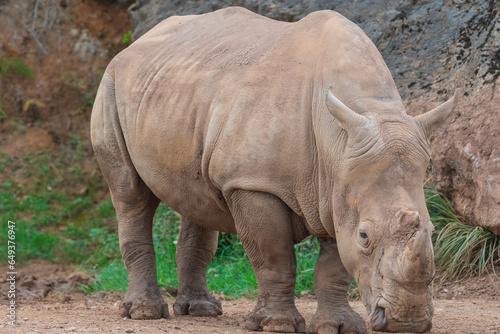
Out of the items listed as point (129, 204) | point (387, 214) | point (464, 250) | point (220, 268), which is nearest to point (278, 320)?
point (387, 214)

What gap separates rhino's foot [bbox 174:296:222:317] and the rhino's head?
2.10 m

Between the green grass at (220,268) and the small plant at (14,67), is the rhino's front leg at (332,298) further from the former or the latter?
the small plant at (14,67)

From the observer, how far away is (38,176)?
1142cm

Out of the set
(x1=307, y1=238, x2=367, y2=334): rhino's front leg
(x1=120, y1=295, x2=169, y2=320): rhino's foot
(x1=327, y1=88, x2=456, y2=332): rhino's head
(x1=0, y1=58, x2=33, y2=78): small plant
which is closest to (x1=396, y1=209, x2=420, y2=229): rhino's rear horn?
(x1=327, y1=88, x2=456, y2=332): rhino's head

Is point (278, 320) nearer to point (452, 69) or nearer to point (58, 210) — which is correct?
point (452, 69)

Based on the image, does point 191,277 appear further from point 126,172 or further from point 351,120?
point 351,120

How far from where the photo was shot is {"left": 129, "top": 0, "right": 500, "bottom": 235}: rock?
7238 mm

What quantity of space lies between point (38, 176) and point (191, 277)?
221 inches

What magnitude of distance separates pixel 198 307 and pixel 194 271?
336mm

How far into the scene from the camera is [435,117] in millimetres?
4441

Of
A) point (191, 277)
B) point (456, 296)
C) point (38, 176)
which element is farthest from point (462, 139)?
point (38, 176)

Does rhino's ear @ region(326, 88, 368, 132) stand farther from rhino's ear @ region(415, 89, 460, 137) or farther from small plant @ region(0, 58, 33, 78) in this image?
small plant @ region(0, 58, 33, 78)

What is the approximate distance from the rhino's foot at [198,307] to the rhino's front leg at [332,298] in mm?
1386

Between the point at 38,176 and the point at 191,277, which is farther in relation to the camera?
the point at 38,176
